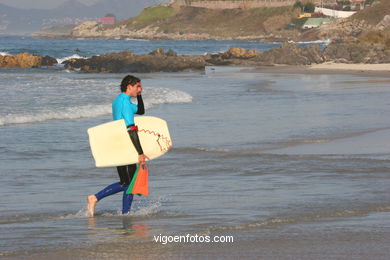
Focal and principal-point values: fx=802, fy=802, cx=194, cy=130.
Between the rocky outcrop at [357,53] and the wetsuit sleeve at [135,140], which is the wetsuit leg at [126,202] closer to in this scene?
the wetsuit sleeve at [135,140]

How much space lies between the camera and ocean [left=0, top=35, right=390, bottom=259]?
607 cm

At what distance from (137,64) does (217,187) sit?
127ft

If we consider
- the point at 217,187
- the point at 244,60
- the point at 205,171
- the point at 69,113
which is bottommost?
the point at 244,60

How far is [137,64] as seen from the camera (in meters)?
47.3

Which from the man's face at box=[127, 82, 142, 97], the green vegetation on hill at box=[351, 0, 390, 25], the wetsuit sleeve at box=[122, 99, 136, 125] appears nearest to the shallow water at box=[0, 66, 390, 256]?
the wetsuit sleeve at box=[122, 99, 136, 125]

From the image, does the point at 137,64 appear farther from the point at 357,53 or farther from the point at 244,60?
the point at 357,53

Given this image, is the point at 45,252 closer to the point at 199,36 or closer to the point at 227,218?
the point at 227,218

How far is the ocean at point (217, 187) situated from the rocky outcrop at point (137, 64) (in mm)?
25846

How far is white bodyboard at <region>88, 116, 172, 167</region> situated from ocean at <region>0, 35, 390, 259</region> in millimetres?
547

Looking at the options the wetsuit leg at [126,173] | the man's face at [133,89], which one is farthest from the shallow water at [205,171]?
the man's face at [133,89]

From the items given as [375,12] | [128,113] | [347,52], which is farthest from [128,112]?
[375,12]

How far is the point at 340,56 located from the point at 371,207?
42.8 metres

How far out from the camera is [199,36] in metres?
→ 175

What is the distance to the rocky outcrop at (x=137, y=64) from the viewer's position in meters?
45.7
